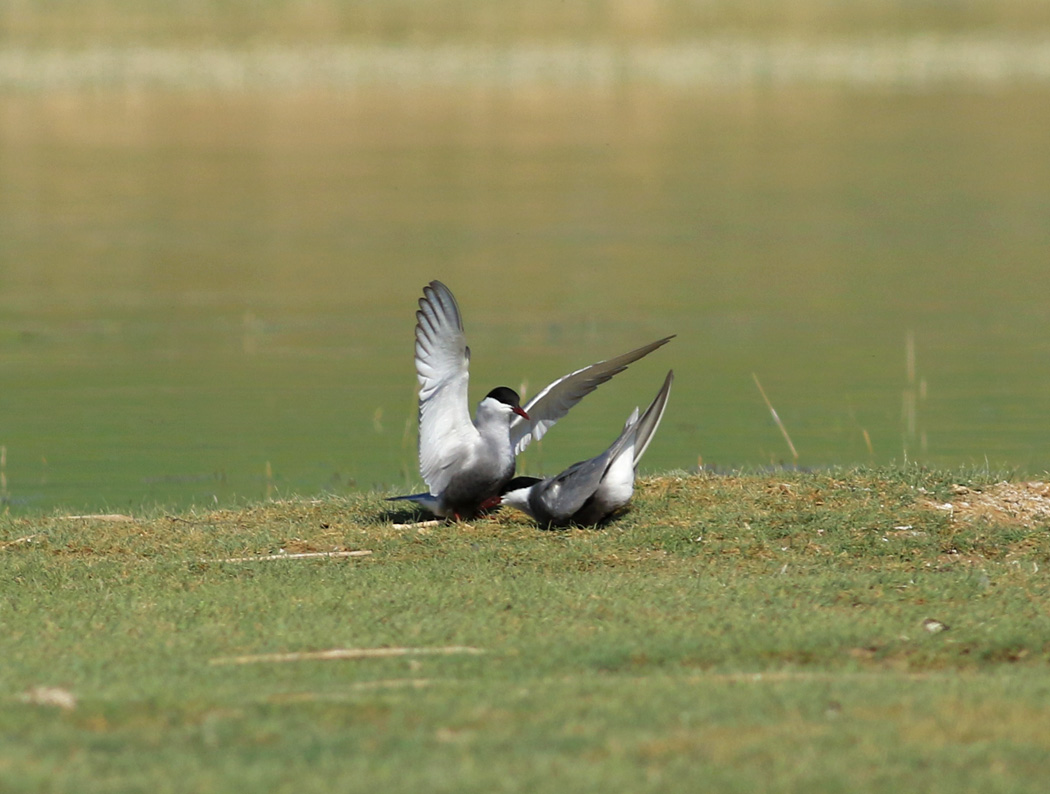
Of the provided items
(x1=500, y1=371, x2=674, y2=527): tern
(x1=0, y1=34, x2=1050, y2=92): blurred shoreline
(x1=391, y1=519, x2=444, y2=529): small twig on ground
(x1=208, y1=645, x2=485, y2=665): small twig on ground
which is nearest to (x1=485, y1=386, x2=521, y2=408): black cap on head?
(x1=500, y1=371, x2=674, y2=527): tern

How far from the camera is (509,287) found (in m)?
22.5

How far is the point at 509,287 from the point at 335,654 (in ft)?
53.5

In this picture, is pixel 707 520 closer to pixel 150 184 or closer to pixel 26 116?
pixel 150 184

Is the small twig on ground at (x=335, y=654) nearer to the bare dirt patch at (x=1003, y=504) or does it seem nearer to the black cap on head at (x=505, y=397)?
the black cap on head at (x=505, y=397)

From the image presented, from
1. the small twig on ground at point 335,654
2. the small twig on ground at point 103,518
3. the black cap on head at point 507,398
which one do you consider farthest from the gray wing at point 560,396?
the small twig on ground at point 335,654

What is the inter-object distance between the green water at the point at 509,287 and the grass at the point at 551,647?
344 centimetres

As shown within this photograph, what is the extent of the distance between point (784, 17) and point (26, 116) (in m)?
41.7

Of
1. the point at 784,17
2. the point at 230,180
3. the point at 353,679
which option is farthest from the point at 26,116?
the point at 353,679

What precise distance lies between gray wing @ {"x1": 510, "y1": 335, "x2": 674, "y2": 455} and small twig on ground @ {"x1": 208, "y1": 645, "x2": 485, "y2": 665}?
123 inches

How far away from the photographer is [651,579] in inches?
306

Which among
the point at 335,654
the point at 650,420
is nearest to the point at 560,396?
the point at 650,420

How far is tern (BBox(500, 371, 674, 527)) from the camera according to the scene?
8859 mm

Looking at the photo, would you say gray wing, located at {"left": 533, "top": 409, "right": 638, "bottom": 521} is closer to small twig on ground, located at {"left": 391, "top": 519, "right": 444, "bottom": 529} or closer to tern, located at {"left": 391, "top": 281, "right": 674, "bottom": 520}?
tern, located at {"left": 391, "top": 281, "right": 674, "bottom": 520}

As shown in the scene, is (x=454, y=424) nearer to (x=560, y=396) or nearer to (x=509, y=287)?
(x=560, y=396)
